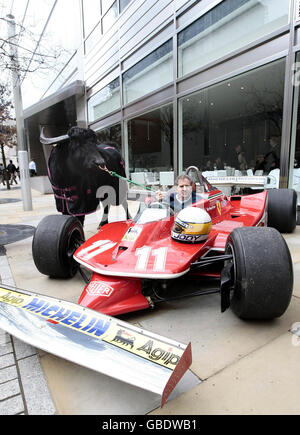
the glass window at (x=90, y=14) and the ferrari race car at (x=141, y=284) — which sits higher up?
the glass window at (x=90, y=14)

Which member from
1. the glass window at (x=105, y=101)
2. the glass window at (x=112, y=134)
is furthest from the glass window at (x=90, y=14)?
the glass window at (x=112, y=134)

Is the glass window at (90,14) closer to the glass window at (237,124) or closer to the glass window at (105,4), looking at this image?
the glass window at (105,4)

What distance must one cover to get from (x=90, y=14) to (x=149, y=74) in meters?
6.43

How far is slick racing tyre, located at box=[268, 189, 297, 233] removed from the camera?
483 centimetres

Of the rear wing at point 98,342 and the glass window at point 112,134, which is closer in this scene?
the rear wing at point 98,342

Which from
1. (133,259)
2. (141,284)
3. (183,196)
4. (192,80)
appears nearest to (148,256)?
(133,259)

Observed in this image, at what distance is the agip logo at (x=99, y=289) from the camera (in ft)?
7.31

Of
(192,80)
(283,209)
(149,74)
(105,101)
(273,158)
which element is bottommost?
(283,209)

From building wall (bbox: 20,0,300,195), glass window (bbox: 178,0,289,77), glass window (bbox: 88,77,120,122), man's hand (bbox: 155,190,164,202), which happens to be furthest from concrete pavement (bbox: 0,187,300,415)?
glass window (bbox: 88,77,120,122)

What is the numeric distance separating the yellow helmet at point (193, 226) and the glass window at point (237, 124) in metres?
4.99

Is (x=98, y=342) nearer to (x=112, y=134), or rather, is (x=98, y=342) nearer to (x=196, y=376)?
(x=196, y=376)

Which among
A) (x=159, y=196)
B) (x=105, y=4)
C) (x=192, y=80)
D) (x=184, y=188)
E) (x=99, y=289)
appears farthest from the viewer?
(x=105, y=4)

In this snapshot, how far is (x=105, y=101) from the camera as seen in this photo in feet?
40.8
